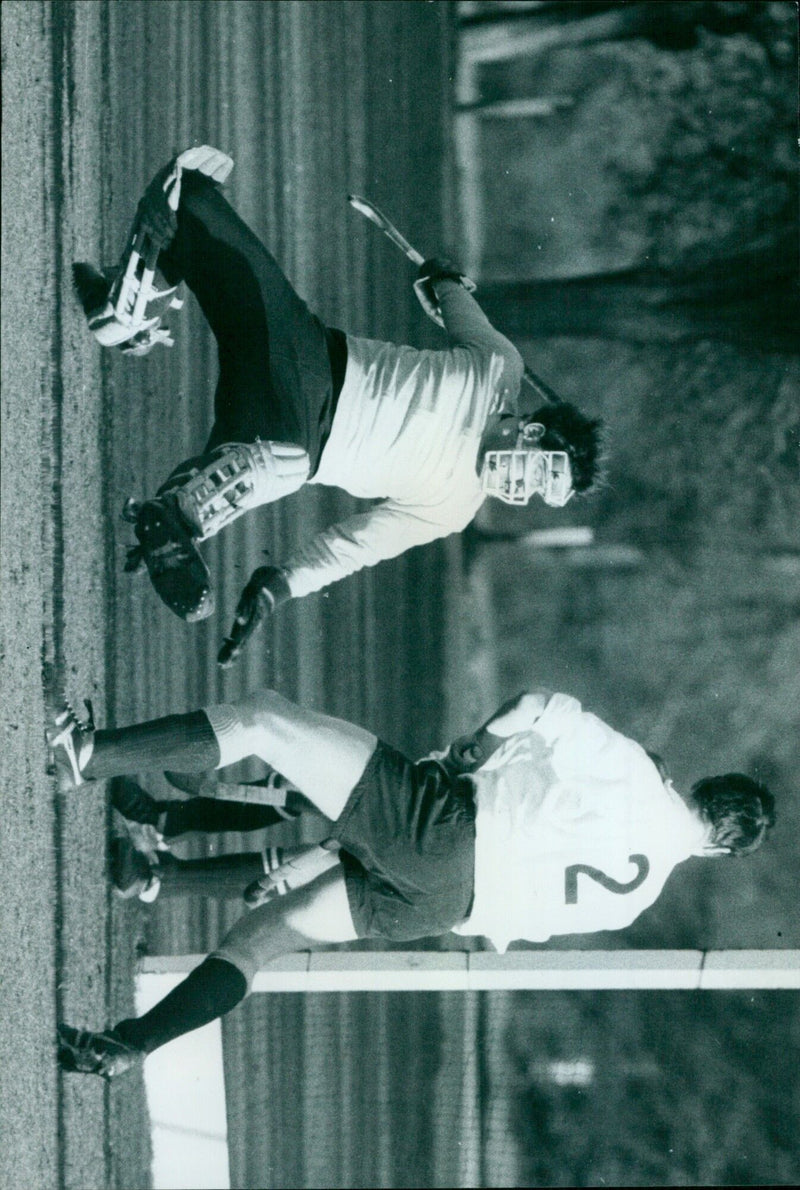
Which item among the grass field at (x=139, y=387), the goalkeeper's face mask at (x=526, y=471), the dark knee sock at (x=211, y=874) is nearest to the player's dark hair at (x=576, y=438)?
the goalkeeper's face mask at (x=526, y=471)

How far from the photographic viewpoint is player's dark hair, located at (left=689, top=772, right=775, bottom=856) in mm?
2447

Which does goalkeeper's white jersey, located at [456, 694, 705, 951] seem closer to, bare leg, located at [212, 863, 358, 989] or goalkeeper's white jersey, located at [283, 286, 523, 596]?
bare leg, located at [212, 863, 358, 989]

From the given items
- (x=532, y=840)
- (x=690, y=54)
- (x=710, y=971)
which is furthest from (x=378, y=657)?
(x=690, y=54)

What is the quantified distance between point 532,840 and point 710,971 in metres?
0.59

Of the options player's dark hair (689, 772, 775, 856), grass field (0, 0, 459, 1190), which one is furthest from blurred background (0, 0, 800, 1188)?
player's dark hair (689, 772, 775, 856)

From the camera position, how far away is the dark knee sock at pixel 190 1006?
2316 mm

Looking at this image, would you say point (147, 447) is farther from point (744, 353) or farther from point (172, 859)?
point (744, 353)

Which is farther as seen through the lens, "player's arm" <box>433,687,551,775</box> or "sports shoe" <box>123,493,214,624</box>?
"player's arm" <box>433,687,551,775</box>

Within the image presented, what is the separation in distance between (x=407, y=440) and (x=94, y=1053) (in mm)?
1329

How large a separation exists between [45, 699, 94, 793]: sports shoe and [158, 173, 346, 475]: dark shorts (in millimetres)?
579

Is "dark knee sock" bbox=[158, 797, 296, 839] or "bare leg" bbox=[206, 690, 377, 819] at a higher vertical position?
"bare leg" bbox=[206, 690, 377, 819]

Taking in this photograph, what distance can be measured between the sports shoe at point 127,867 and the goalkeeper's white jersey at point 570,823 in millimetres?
684

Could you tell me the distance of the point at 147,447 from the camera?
2582mm

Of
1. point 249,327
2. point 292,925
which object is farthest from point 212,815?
point 249,327
